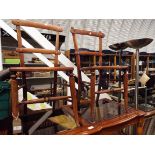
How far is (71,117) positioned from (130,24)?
15.7 ft

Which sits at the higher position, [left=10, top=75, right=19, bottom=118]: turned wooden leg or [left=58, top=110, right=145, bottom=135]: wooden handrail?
[left=10, top=75, right=19, bottom=118]: turned wooden leg

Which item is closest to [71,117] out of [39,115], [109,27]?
[39,115]

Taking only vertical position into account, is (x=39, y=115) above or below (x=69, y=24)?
below

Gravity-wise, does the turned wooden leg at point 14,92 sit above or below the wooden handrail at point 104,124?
above

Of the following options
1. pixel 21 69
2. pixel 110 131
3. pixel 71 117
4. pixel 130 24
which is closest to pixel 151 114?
pixel 110 131

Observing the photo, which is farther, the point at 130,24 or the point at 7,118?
the point at 130,24

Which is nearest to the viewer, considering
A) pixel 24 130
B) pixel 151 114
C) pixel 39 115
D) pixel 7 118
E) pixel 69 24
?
pixel 24 130

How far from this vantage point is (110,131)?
137 centimetres

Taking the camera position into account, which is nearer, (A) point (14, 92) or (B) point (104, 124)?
(A) point (14, 92)

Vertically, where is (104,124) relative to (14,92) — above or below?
below
